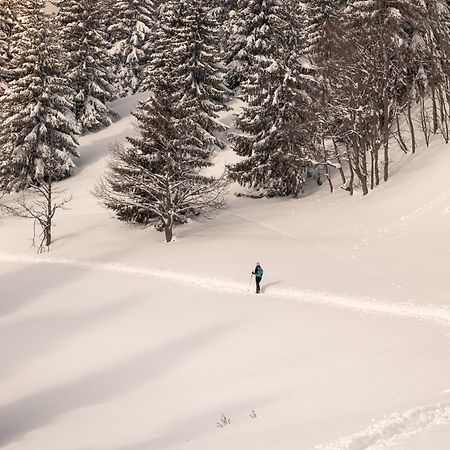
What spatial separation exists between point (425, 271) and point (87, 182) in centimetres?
2791

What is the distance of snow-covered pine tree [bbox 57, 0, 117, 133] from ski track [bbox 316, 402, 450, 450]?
4071 centimetres

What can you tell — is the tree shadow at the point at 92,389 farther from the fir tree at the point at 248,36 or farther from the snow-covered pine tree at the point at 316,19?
the fir tree at the point at 248,36

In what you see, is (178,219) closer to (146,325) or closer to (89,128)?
(146,325)

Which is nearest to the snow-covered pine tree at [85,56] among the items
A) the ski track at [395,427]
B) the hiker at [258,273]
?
the hiker at [258,273]

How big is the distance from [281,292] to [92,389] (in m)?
8.54

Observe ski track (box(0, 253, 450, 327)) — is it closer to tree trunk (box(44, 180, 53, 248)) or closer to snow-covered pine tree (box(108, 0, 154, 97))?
tree trunk (box(44, 180, 53, 248))

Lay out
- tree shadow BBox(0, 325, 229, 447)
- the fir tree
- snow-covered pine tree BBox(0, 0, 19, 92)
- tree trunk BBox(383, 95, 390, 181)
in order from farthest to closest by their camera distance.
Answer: snow-covered pine tree BBox(0, 0, 19, 92) < the fir tree < tree trunk BBox(383, 95, 390, 181) < tree shadow BBox(0, 325, 229, 447)

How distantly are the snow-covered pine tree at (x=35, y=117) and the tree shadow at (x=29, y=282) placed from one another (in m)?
13.5

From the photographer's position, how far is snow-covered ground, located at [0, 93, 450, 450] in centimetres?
1088

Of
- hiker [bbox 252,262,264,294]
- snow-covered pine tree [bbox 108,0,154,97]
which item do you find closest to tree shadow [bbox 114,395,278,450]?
hiker [bbox 252,262,264,294]

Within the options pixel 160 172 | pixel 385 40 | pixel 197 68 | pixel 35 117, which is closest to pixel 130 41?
pixel 197 68

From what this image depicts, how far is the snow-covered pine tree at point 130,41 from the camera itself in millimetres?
51688

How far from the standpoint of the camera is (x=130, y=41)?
51938mm

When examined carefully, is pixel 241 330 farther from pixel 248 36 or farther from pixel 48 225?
pixel 248 36
